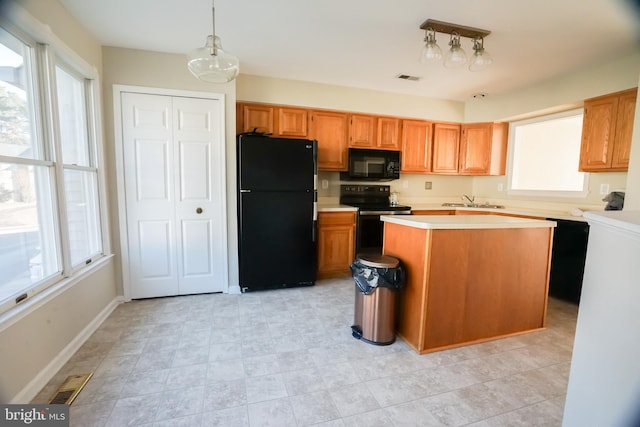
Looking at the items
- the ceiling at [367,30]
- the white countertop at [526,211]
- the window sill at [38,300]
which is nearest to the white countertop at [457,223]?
the white countertop at [526,211]

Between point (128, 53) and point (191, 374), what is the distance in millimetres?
2828

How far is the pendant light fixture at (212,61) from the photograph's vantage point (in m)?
1.62

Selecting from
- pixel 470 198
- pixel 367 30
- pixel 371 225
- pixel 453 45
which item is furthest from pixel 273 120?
pixel 470 198

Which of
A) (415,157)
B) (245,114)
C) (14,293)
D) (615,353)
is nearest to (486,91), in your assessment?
(415,157)

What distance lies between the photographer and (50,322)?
179 cm

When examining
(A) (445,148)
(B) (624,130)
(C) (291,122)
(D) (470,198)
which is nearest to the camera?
(B) (624,130)

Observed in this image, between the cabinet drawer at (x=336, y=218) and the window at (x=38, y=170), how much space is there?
2298 mm

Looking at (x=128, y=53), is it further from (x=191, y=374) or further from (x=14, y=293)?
(x=191, y=374)

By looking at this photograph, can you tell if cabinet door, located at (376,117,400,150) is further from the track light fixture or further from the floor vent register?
the floor vent register

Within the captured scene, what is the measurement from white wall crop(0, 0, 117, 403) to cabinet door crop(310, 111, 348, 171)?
90.1 inches

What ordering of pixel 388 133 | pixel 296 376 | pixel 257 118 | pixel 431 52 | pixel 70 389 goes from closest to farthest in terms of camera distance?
pixel 70 389, pixel 296 376, pixel 431 52, pixel 257 118, pixel 388 133

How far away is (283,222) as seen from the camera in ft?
10.3

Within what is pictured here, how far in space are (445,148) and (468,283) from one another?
279cm

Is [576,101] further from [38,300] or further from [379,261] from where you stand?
[38,300]
